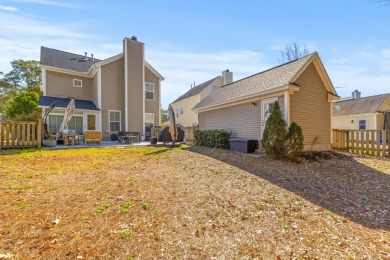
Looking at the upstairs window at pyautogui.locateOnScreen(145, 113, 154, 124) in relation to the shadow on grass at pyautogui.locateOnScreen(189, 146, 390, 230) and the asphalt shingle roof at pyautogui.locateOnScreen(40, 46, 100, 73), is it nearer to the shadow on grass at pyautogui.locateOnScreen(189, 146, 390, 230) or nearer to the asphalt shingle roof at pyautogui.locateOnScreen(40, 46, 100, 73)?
the asphalt shingle roof at pyautogui.locateOnScreen(40, 46, 100, 73)

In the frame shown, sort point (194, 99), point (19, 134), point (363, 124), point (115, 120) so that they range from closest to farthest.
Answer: point (19, 134) → point (115, 120) → point (363, 124) → point (194, 99)

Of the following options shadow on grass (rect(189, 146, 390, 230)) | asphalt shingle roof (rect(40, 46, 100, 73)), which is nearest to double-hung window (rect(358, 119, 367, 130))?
shadow on grass (rect(189, 146, 390, 230))

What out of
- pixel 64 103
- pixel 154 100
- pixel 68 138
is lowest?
pixel 68 138

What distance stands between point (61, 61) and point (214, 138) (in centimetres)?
1636

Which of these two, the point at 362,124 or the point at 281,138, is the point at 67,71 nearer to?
the point at 281,138

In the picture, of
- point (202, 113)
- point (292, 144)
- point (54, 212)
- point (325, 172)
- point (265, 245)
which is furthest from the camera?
point (202, 113)

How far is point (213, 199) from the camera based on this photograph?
4.14 meters

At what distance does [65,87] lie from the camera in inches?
714

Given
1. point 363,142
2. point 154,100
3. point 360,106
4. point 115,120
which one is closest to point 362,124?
point 360,106

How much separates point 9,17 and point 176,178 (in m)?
9.70

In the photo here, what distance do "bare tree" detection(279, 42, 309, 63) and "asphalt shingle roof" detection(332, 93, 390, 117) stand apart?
8.10 meters

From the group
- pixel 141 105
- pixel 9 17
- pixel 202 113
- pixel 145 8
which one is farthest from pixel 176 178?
pixel 141 105

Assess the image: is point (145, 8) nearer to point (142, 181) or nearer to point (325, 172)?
point (142, 181)

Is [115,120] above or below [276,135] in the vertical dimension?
above
